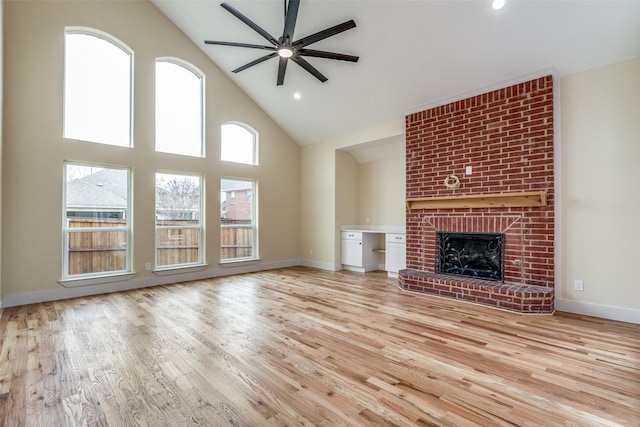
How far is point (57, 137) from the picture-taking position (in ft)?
14.1

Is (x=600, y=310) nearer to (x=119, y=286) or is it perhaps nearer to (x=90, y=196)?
(x=119, y=286)

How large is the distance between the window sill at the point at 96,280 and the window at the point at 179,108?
2192 mm

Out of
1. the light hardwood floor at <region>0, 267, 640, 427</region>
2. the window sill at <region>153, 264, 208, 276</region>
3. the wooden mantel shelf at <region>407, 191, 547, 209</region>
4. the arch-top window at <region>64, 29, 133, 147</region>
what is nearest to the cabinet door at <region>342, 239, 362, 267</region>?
the wooden mantel shelf at <region>407, 191, 547, 209</region>

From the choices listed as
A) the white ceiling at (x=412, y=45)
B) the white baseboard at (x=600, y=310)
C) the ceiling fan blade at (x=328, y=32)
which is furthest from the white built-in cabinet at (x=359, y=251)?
the ceiling fan blade at (x=328, y=32)

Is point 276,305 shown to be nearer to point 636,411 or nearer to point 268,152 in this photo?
point 636,411

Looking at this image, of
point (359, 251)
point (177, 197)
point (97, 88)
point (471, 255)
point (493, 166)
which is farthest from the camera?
point (359, 251)

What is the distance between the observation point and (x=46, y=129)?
166 inches

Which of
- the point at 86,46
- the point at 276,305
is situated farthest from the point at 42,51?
the point at 276,305

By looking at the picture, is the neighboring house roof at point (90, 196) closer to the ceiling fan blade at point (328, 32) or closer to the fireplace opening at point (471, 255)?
the ceiling fan blade at point (328, 32)

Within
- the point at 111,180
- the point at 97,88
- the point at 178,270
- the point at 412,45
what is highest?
the point at 412,45

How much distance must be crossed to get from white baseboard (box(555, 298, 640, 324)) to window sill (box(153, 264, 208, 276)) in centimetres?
555

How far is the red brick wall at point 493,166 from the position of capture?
3.82m

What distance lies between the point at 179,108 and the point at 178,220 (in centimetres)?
208

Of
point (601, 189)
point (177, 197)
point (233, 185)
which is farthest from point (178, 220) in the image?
point (601, 189)
